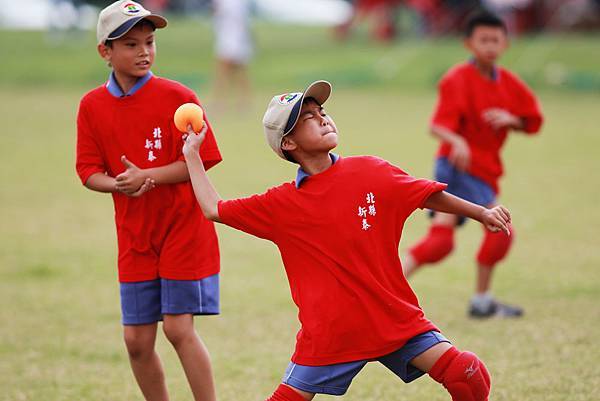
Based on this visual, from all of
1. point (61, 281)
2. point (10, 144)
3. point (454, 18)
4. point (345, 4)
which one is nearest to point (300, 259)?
point (61, 281)

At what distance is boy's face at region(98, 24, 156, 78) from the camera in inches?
170

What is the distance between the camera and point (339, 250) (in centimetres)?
382

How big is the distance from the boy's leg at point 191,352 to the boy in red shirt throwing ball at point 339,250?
0.62 meters

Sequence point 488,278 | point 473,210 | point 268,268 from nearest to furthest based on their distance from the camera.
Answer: point 473,210 → point 488,278 → point 268,268

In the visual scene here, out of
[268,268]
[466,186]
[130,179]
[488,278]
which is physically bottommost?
[268,268]

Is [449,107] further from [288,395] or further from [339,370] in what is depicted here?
[288,395]

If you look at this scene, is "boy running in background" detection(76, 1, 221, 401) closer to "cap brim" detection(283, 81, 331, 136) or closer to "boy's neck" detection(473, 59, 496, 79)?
"cap brim" detection(283, 81, 331, 136)

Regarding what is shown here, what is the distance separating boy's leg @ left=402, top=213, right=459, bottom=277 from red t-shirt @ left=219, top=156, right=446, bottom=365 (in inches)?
110

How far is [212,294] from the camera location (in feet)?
14.5

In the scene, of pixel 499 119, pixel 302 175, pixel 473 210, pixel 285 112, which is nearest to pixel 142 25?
pixel 285 112

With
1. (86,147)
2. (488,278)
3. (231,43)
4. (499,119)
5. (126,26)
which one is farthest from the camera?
(231,43)

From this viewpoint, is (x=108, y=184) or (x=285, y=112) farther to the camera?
(x=108, y=184)

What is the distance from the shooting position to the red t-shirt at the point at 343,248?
3.82m

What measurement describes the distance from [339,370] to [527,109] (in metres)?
3.17
